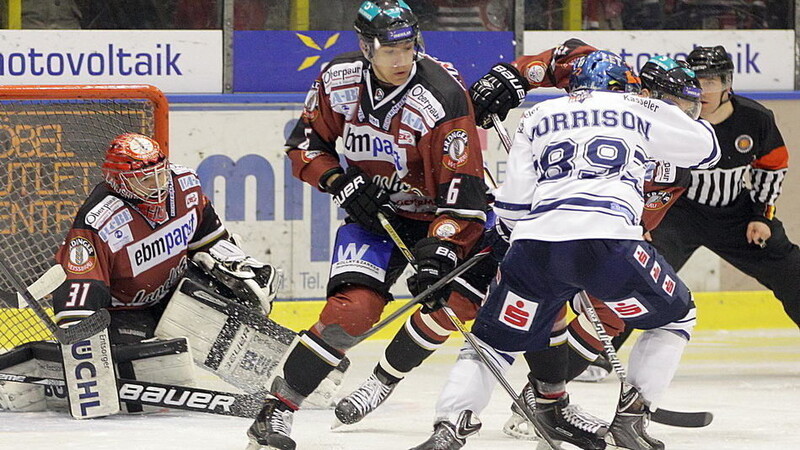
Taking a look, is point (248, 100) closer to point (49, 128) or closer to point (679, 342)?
point (49, 128)

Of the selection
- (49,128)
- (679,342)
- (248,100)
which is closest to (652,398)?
(679,342)

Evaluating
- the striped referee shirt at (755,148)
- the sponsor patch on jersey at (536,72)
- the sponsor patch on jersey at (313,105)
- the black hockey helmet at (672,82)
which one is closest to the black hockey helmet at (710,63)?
the striped referee shirt at (755,148)

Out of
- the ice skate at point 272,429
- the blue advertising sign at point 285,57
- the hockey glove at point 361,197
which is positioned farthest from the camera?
the blue advertising sign at point 285,57

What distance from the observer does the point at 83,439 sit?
376 centimetres

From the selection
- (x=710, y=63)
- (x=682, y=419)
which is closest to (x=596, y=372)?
(x=710, y=63)

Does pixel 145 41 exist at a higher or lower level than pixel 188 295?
higher

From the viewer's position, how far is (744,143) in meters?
4.77

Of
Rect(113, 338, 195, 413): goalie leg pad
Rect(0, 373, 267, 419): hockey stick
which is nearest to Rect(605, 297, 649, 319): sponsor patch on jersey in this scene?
Rect(0, 373, 267, 419): hockey stick

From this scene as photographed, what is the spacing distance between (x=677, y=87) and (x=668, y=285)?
0.56m

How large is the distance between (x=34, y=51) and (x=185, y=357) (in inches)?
72.8

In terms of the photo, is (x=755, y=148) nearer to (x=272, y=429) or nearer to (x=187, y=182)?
(x=187, y=182)

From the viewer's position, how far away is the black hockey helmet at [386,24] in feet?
11.6

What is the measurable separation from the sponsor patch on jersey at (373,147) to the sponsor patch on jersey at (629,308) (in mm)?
759

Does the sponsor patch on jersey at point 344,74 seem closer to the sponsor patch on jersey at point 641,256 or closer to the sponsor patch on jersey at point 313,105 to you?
the sponsor patch on jersey at point 313,105
